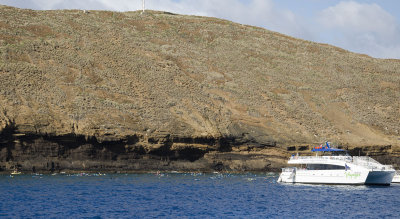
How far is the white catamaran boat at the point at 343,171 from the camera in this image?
5325cm

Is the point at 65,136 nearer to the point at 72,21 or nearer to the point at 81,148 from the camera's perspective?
the point at 81,148

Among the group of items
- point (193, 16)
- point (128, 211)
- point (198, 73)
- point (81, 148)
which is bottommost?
point (128, 211)

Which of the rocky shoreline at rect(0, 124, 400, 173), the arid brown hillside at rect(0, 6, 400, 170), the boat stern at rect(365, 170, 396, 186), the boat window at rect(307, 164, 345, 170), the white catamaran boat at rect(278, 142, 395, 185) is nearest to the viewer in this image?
the white catamaran boat at rect(278, 142, 395, 185)

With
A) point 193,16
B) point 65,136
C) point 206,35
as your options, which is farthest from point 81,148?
point 193,16

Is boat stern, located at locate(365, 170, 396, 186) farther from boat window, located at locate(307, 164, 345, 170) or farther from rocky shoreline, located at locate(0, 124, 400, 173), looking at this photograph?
rocky shoreline, located at locate(0, 124, 400, 173)

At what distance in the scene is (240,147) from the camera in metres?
71.4

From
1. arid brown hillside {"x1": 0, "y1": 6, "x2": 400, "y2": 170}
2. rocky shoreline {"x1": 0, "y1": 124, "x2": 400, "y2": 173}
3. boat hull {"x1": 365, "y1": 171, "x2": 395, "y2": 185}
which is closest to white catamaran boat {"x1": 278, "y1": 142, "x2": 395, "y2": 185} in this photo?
boat hull {"x1": 365, "y1": 171, "x2": 395, "y2": 185}

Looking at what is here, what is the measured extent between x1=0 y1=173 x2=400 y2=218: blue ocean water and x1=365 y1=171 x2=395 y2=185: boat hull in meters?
1.00

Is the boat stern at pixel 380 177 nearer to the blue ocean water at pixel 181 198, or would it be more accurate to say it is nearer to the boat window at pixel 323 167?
the blue ocean water at pixel 181 198

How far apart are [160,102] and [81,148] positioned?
17.7 metres

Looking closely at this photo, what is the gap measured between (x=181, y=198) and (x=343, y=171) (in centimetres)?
1957

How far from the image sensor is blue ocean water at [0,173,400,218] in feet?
117

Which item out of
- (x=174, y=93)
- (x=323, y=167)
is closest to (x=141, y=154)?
(x=174, y=93)

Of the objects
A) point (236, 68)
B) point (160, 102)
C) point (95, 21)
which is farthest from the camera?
point (95, 21)
